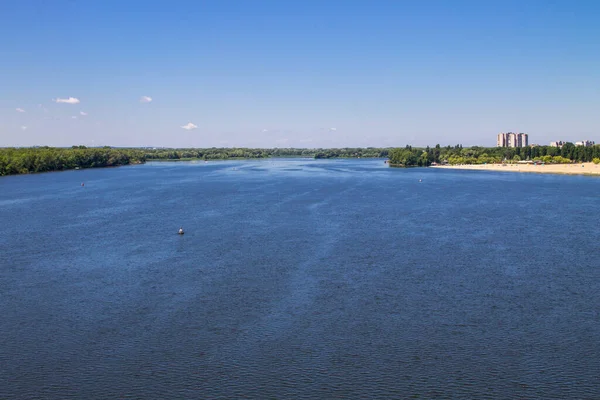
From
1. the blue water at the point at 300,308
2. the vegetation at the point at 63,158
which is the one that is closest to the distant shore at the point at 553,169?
Result: the blue water at the point at 300,308

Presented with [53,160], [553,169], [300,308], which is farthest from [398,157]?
[300,308]

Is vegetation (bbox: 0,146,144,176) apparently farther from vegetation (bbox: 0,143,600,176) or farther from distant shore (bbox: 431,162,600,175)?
distant shore (bbox: 431,162,600,175)

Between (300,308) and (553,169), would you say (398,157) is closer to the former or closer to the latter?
(553,169)

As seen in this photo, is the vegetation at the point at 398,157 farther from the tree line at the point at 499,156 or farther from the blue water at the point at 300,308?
the blue water at the point at 300,308

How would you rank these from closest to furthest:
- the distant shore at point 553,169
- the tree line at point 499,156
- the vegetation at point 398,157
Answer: the distant shore at point 553,169 < the vegetation at point 398,157 < the tree line at point 499,156

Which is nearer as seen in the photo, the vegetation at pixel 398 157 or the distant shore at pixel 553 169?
the distant shore at pixel 553 169

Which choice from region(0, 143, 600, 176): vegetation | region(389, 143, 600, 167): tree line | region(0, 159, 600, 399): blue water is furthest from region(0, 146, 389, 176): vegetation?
region(389, 143, 600, 167): tree line
